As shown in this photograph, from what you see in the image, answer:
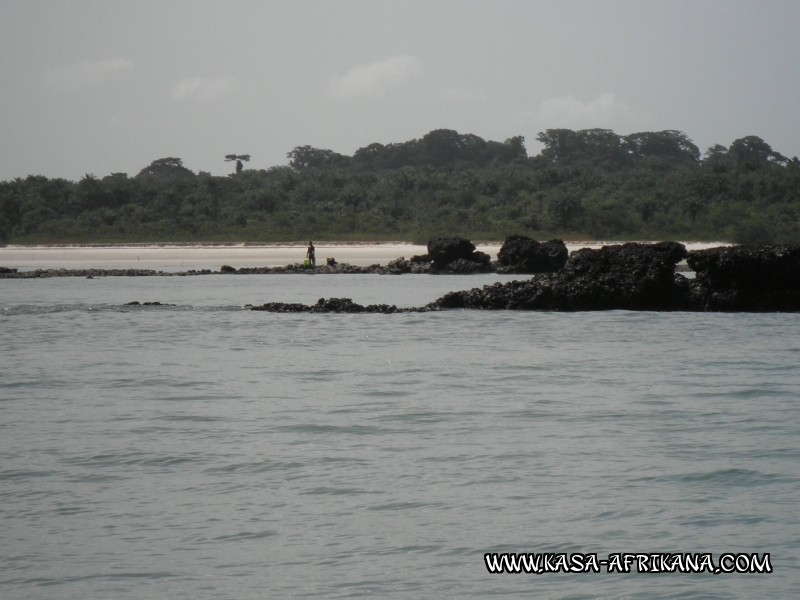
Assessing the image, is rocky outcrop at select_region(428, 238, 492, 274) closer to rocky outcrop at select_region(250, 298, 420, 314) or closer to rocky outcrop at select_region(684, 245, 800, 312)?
A: rocky outcrop at select_region(250, 298, 420, 314)

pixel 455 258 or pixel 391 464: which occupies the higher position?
pixel 455 258

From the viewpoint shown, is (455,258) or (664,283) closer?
(664,283)

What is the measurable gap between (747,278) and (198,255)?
4161cm

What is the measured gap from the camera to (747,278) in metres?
25.7

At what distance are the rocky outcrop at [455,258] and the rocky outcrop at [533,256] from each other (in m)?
2.58

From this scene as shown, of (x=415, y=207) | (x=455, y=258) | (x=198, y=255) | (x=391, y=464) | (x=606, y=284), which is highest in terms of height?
(x=415, y=207)

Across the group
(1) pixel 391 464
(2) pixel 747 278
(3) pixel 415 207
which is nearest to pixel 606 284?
(2) pixel 747 278

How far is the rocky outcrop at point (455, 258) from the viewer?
151 feet

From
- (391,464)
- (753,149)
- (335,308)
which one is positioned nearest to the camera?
(391,464)

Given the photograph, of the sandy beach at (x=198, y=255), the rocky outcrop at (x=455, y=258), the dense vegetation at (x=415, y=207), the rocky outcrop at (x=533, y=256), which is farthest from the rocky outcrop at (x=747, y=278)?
the dense vegetation at (x=415, y=207)

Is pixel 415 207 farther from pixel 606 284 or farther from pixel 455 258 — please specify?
pixel 606 284

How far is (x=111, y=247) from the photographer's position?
6788 centimetres

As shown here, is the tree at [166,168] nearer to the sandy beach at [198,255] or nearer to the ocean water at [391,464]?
the sandy beach at [198,255]

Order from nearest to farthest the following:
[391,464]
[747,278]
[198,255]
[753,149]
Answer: [391,464]
[747,278]
[198,255]
[753,149]
